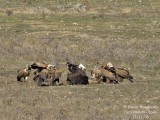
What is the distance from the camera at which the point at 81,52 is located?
31.5 metres

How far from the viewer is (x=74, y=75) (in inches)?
944

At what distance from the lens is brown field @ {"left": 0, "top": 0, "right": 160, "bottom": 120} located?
20.3 meters

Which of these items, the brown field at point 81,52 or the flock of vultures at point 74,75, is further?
the flock of vultures at point 74,75

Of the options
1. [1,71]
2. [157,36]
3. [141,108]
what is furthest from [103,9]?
Result: [141,108]

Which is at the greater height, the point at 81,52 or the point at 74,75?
the point at 74,75

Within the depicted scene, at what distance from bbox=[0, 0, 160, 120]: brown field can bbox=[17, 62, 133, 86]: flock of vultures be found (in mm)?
315

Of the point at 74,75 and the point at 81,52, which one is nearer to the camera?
the point at 74,75

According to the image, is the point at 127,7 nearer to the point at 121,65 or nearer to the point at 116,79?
the point at 121,65

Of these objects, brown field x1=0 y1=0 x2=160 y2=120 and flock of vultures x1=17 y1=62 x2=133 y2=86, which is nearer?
brown field x1=0 y1=0 x2=160 y2=120

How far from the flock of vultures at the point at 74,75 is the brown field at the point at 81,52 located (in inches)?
12.4

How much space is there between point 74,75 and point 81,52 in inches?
297

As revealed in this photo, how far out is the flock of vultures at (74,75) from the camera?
23891mm

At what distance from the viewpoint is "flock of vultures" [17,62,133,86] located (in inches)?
941

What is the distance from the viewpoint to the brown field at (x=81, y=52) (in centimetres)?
2033
